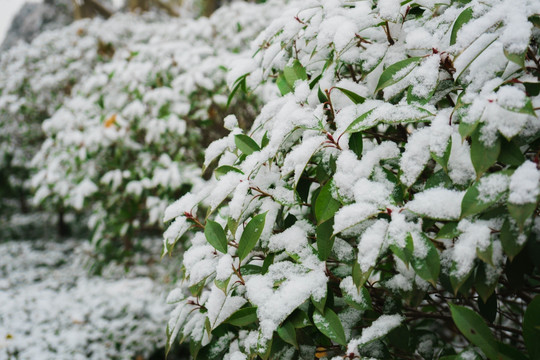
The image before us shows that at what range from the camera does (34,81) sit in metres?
4.06

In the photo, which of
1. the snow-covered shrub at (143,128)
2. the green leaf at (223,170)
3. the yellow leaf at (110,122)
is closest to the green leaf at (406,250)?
the green leaf at (223,170)

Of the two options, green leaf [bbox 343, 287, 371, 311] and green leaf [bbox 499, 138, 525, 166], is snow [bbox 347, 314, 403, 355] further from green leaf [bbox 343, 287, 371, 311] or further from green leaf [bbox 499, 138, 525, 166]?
green leaf [bbox 499, 138, 525, 166]

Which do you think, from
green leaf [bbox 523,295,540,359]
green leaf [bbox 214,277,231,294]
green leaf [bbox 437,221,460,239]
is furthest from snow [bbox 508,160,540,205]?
green leaf [bbox 214,277,231,294]

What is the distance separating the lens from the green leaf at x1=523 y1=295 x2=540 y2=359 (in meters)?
0.61

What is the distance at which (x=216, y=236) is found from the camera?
843mm

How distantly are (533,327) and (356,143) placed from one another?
1.49 feet

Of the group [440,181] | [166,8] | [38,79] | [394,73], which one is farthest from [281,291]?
[166,8]

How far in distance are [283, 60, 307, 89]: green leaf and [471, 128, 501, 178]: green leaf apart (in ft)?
1.57

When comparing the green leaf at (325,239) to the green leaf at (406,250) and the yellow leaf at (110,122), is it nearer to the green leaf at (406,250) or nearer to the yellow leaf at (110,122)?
the green leaf at (406,250)

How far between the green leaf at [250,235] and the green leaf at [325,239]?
0.13 meters

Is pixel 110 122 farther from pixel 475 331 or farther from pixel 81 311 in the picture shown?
pixel 475 331

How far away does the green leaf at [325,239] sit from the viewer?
0.76 m

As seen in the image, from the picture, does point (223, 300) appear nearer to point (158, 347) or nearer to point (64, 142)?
point (158, 347)

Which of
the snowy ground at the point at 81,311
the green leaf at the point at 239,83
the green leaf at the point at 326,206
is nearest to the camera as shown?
the green leaf at the point at 326,206
